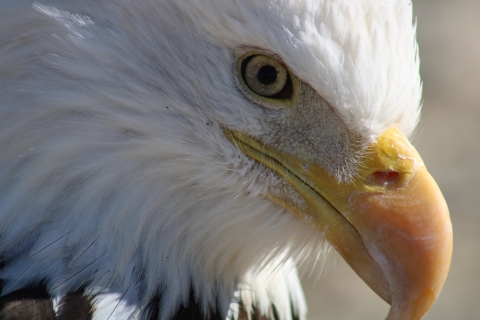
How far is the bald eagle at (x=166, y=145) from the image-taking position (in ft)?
7.67

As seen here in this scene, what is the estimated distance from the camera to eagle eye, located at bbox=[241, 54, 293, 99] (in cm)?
239

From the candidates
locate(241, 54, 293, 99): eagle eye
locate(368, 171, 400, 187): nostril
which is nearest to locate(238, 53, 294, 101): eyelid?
locate(241, 54, 293, 99): eagle eye

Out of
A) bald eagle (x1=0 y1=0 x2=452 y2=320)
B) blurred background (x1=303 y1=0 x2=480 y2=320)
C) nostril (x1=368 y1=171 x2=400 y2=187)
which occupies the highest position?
blurred background (x1=303 y1=0 x2=480 y2=320)

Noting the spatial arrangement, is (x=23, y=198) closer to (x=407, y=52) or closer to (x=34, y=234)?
(x=34, y=234)

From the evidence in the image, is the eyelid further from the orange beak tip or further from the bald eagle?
the orange beak tip

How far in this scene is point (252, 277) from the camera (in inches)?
111

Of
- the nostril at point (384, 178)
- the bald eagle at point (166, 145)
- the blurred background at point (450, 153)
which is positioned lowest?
the bald eagle at point (166, 145)

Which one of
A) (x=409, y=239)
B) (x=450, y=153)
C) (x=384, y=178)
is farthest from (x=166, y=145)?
(x=450, y=153)

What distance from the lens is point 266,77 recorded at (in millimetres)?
2398

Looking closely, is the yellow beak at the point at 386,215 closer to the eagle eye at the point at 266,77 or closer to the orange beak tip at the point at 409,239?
the orange beak tip at the point at 409,239

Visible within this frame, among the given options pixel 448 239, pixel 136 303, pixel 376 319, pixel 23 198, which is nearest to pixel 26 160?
pixel 23 198

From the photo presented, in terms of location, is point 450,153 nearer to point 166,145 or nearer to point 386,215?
point 386,215

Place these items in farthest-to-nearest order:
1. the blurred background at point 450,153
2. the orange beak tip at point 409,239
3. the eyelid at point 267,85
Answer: the blurred background at point 450,153 → the eyelid at point 267,85 → the orange beak tip at point 409,239

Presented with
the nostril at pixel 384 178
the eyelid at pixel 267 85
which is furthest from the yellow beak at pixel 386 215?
the eyelid at pixel 267 85
